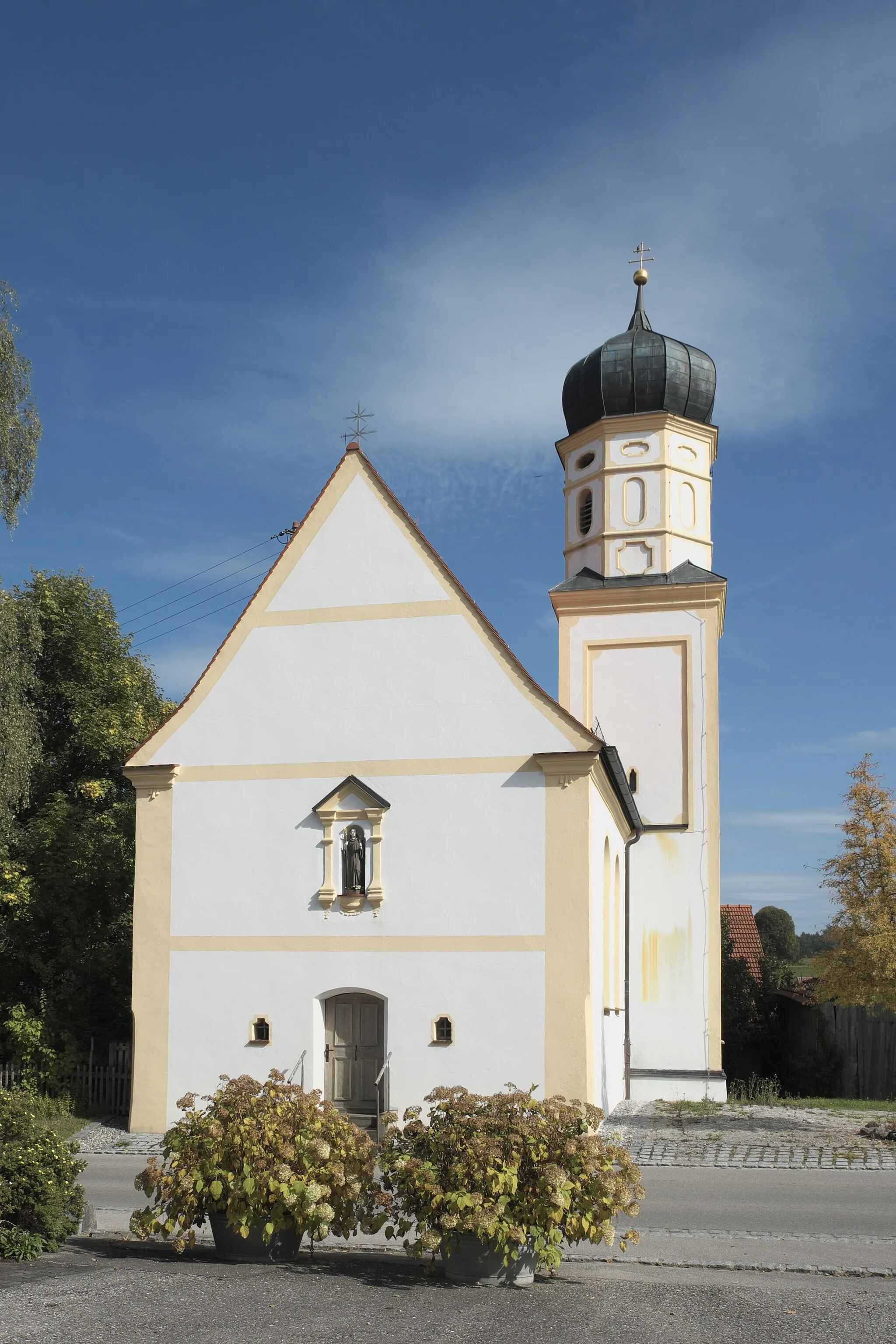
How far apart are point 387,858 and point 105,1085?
636 cm

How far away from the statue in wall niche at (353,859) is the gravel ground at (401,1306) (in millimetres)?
8844

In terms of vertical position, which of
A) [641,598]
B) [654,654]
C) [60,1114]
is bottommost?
[60,1114]

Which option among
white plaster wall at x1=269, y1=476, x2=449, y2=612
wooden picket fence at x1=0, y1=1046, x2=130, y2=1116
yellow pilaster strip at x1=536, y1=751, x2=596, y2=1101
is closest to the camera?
yellow pilaster strip at x1=536, y1=751, x2=596, y2=1101

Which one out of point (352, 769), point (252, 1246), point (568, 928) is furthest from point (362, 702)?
point (252, 1246)

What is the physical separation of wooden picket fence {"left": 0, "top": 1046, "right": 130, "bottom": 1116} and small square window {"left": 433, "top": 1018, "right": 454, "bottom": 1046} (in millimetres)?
5616

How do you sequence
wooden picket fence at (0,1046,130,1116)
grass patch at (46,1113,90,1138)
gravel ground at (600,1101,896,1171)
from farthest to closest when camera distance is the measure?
wooden picket fence at (0,1046,130,1116)
grass patch at (46,1113,90,1138)
gravel ground at (600,1101,896,1171)

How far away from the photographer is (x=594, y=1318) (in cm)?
794

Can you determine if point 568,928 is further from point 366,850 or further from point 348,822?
point 348,822

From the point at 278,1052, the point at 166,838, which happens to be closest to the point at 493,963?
the point at 278,1052

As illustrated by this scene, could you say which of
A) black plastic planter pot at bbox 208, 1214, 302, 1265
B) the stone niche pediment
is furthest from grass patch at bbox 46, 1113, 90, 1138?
black plastic planter pot at bbox 208, 1214, 302, 1265

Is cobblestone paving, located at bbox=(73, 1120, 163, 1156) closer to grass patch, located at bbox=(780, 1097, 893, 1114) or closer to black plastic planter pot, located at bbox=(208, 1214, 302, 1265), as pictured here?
black plastic planter pot, located at bbox=(208, 1214, 302, 1265)

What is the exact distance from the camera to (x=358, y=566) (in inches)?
765

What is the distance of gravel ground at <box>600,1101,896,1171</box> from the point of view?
629 inches

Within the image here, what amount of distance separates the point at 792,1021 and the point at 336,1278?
2405 centimetres
